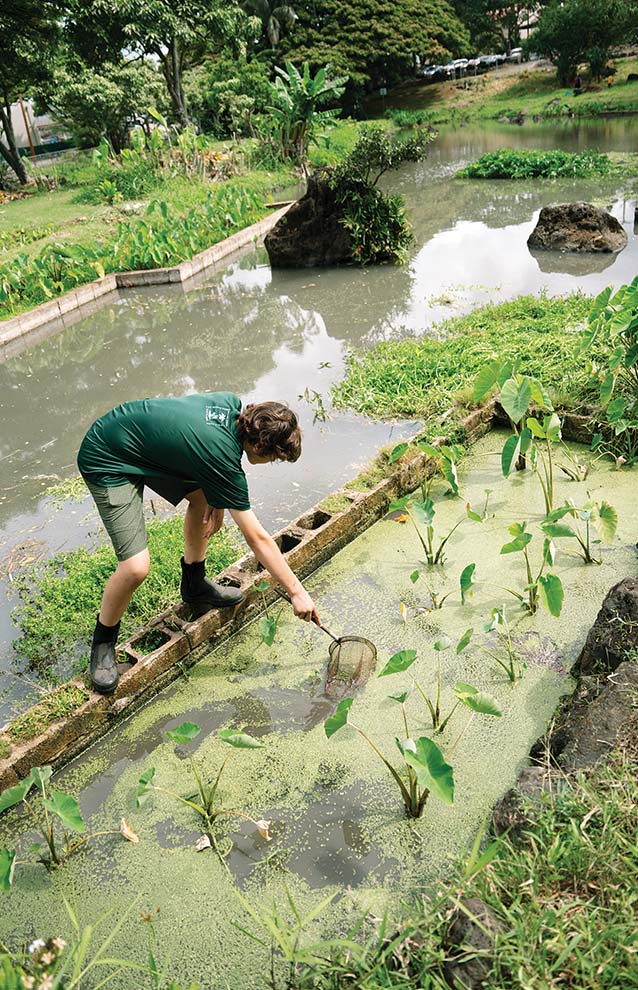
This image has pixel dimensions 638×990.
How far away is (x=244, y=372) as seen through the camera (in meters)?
6.56

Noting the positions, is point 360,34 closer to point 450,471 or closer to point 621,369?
point 621,369

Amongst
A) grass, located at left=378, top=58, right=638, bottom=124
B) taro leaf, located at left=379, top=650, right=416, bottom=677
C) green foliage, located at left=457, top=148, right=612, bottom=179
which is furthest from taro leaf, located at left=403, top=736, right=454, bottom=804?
grass, located at left=378, top=58, right=638, bottom=124

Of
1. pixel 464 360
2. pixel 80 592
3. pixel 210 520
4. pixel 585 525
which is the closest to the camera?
pixel 210 520

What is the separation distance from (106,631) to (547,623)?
73.6 inches

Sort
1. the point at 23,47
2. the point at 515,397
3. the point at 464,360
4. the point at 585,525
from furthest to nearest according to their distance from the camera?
the point at 23,47 < the point at 464,360 < the point at 585,525 < the point at 515,397

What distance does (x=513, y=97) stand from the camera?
31375mm

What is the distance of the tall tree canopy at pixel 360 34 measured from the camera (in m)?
27.7

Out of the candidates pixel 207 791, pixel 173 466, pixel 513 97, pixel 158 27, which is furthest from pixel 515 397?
pixel 513 97

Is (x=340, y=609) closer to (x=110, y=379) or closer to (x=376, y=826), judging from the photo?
(x=376, y=826)

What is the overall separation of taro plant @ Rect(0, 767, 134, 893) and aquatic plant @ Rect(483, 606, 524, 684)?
1.48 m

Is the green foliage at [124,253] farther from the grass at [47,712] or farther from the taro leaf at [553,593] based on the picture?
the taro leaf at [553,593]

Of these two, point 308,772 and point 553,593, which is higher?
point 553,593

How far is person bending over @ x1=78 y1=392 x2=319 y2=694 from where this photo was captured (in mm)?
Result: 2619

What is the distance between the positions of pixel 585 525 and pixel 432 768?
2089 mm
